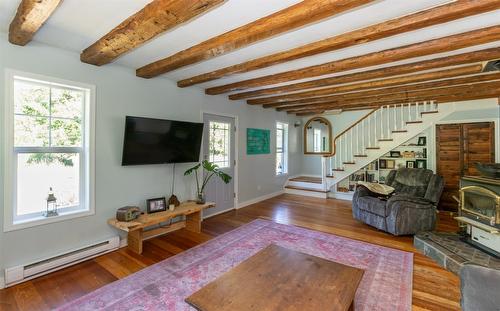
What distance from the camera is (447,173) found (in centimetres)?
496

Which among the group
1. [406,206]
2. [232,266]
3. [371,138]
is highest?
[371,138]

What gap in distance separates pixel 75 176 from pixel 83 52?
1.45 meters

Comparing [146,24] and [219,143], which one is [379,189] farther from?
[146,24]

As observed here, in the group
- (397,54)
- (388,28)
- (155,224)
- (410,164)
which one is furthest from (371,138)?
(155,224)

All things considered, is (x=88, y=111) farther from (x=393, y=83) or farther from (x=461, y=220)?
(x=461, y=220)

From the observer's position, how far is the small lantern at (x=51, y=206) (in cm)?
266

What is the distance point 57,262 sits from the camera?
2609 mm

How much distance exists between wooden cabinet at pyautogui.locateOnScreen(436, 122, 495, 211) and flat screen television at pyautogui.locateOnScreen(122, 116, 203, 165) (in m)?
4.97

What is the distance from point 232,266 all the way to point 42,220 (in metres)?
2.11

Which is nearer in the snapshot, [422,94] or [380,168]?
[422,94]

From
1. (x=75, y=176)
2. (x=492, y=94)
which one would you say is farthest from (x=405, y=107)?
(x=75, y=176)

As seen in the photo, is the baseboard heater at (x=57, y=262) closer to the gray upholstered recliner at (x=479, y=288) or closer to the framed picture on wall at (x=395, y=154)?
the gray upholstered recliner at (x=479, y=288)

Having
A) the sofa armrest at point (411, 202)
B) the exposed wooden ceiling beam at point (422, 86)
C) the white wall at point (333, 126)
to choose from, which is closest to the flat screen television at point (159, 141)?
the exposed wooden ceiling beam at point (422, 86)

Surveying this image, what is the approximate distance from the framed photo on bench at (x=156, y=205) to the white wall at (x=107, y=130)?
173 millimetres
